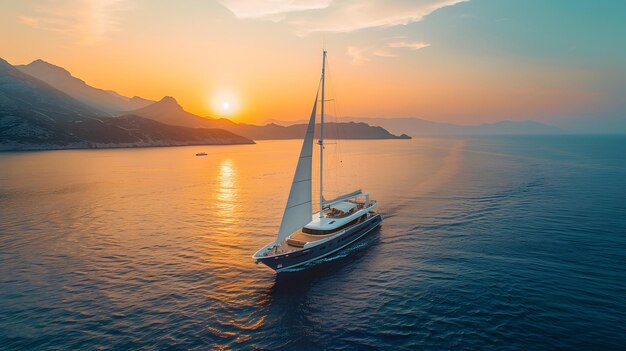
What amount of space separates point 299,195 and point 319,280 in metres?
9.58

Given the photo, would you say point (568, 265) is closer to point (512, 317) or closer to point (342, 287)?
point (512, 317)

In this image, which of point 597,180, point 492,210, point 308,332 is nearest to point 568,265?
point 492,210

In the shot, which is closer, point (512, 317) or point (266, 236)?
point (512, 317)

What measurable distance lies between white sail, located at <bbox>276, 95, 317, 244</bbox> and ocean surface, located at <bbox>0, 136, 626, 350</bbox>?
17.3ft

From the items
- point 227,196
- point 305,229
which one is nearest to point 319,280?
point 305,229

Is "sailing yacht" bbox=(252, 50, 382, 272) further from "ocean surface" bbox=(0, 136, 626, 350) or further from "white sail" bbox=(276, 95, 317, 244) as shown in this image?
"ocean surface" bbox=(0, 136, 626, 350)

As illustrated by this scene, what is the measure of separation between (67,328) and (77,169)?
118770mm

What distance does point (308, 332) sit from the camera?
79.6 feet

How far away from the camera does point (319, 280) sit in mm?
33125

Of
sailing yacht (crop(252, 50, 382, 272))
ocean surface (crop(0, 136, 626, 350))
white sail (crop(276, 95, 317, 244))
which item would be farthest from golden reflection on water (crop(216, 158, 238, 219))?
white sail (crop(276, 95, 317, 244))

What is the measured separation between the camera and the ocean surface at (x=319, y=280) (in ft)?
77.8

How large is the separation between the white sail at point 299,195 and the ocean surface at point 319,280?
5.27 m

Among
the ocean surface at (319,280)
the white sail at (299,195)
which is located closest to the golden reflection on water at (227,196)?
the ocean surface at (319,280)

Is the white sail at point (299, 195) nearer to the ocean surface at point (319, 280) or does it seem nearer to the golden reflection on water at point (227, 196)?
the ocean surface at point (319, 280)
